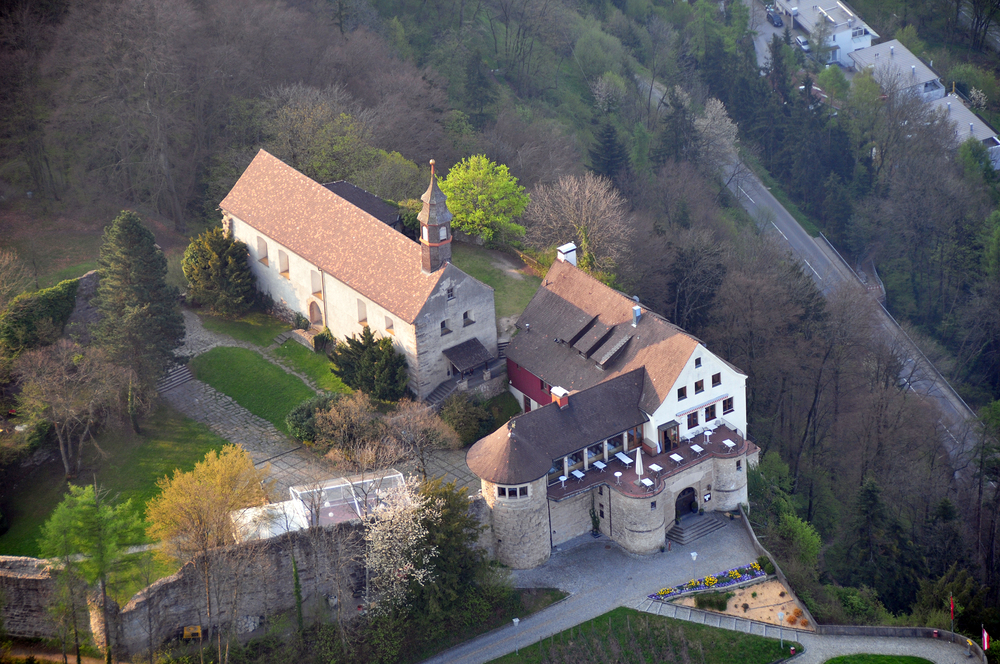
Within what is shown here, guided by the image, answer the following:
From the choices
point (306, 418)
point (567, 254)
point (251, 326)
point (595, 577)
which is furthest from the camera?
point (251, 326)

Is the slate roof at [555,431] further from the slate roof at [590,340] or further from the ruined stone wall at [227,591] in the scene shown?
the ruined stone wall at [227,591]

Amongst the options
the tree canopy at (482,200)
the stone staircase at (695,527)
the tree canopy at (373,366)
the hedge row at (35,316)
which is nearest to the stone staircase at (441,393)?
the tree canopy at (373,366)

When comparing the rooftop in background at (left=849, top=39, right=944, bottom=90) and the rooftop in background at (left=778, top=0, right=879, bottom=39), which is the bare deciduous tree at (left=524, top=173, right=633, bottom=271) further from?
the rooftop in background at (left=778, top=0, right=879, bottom=39)

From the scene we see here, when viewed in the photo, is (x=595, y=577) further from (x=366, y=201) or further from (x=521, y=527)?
(x=366, y=201)

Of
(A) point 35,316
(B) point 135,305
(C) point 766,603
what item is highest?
(B) point 135,305

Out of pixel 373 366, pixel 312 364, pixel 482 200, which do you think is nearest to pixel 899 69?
pixel 482 200

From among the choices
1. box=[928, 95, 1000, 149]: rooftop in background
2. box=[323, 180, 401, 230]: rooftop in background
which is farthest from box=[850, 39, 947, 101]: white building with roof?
box=[323, 180, 401, 230]: rooftop in background

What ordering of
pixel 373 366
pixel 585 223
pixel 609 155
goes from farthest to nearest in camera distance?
pixel 609 155 → pixel 585 223 → pixel 373 366
